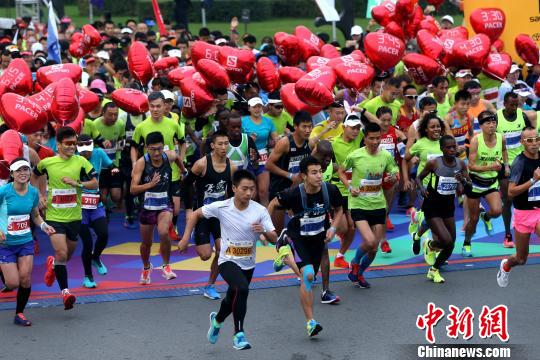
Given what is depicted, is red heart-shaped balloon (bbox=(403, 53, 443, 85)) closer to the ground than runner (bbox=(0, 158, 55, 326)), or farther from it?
farther from it

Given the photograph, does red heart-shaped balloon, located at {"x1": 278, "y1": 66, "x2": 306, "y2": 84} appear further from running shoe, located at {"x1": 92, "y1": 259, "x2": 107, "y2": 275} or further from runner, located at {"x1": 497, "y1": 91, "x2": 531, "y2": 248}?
running shoe, located at {"x1": 92, "y1": 259, "x2": 107, "y2": 275}

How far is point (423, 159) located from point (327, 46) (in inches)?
205

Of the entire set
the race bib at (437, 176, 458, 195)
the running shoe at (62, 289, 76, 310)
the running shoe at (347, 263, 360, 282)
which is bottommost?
the running shoe at (347, 263, 360, 282)

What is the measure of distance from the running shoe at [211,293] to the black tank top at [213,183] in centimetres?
93

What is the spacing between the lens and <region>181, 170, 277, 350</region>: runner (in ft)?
31.3

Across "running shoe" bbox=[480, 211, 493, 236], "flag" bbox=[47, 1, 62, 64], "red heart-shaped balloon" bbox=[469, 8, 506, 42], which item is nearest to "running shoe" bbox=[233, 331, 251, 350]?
"running shoe" bbox=[480, 211, 493, 236]

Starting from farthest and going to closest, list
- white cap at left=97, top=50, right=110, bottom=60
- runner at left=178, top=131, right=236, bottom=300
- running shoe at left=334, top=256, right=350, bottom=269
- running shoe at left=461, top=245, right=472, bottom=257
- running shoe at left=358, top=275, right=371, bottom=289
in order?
white cap at left=97, top=50, right=110, bottom=60, running shoe at left=461, top=245, right=472, bottom=257, running shoe at left=334, top=256, right=350, bottom=269, running shoe at left=358, top=275, right=371, bottom=289, runner at left=178, top=131, right=236, bottom=300

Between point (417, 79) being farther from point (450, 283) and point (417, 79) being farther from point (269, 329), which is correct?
point (269, 329)

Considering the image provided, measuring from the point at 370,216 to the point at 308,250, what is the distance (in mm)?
1737

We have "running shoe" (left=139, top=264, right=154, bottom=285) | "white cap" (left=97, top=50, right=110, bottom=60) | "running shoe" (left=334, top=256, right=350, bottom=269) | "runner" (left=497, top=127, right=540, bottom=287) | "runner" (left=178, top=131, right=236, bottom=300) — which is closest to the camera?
"runner" (left=497, top=127, right=540, bottom=287)

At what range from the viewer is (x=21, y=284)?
10.6 metres

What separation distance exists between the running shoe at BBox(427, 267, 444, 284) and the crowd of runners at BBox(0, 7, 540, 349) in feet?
0.06

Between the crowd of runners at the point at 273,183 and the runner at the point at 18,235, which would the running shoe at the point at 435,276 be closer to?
the crowd of runners at the point at 273,183

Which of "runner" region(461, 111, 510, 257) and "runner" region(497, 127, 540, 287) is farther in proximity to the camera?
"runner" region(461, 111, 510, 257)
